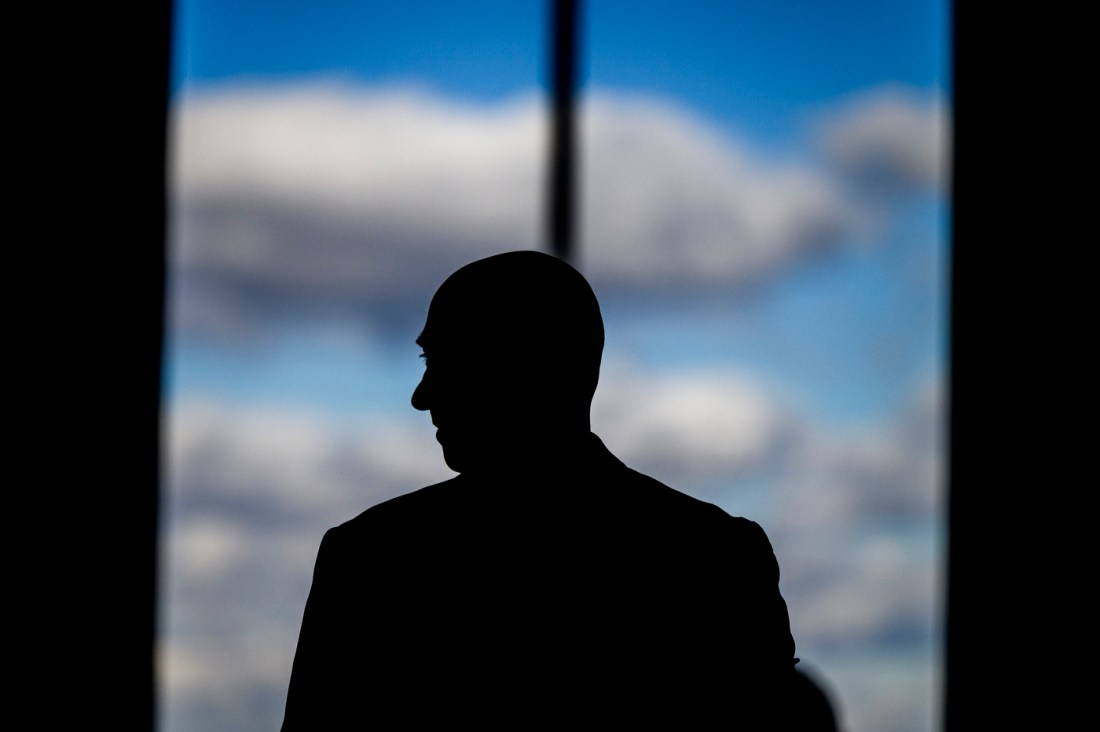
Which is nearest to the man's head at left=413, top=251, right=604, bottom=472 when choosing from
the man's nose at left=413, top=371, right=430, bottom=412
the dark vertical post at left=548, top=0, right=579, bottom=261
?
the man's nose at left=413, top=371, right=430, bottom=412

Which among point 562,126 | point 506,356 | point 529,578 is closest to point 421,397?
point 506,356

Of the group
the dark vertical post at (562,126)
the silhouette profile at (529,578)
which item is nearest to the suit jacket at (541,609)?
the silhouette profile at (529,578)

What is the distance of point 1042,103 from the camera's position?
119 inches

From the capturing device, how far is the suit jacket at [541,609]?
1.06 metres

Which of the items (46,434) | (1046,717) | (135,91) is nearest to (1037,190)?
(1046,717)

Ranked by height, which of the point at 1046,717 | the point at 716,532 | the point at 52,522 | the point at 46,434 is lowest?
the point at 716,532

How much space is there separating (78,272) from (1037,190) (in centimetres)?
232

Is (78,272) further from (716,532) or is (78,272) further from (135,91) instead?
(716,532)

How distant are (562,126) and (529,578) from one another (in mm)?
1825

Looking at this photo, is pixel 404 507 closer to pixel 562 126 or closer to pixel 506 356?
pixel 506 356

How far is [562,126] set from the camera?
276 cm

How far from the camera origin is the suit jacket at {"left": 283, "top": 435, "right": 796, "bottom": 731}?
1058mm

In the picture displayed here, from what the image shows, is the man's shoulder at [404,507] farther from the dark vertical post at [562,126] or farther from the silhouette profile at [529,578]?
the dark vertical post at [562,126]

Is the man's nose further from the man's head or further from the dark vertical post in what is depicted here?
the dark vertical post
